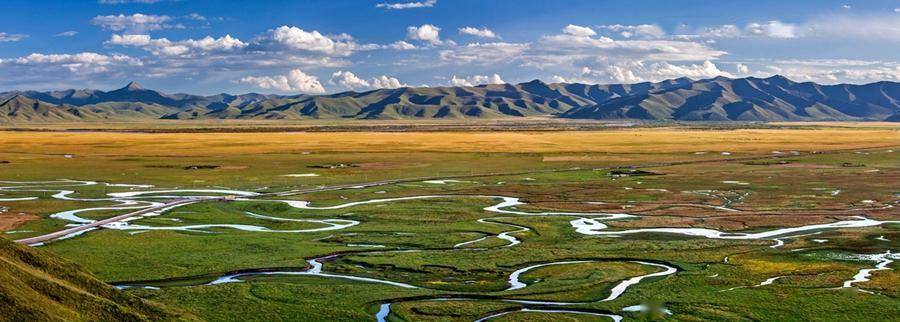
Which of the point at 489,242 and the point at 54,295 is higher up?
the point at 54,295

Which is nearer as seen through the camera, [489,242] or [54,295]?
[54,295]

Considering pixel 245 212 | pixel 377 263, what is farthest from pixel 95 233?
pixel 377 263

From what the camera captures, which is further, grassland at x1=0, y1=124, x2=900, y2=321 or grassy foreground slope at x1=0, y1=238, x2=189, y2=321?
grassland at x1=0, y1=124, x2=900, y2=321

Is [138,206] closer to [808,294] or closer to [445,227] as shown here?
[445,227]

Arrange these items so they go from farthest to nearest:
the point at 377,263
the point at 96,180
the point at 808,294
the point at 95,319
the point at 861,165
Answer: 1. the point at 861,165
2. the point at 96,180
3. the point at 377,263
4. the point at 808,294
5. the point at 95,319

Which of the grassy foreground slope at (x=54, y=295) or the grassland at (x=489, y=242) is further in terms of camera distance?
the grassland at (x=489, y=242)
